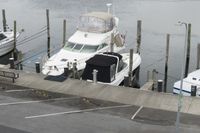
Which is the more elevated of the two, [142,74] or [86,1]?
[86,1]

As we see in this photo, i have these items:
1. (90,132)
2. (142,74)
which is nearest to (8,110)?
(90,132)

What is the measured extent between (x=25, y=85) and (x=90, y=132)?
7.27 metres

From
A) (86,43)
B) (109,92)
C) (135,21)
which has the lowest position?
(109,92)

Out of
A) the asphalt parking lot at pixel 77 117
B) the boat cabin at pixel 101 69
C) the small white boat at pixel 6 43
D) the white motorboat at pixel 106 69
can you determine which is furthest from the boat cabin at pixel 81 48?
the asphalt parking lot at pixel 77 117

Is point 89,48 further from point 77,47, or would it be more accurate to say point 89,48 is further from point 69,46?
point 69,46

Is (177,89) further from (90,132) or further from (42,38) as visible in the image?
(42,38)

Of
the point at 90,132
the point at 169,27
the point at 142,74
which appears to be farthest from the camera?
the point at 169,27

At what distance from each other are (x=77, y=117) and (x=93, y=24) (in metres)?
16.8

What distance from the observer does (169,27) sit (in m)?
53.0

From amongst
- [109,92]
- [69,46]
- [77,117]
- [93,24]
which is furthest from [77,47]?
[77,117]

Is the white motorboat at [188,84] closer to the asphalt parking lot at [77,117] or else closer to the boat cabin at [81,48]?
the asphalt parking lot at [77,117]

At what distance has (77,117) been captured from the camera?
20.7 metres

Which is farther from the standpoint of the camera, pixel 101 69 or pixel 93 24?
pixel 93 24

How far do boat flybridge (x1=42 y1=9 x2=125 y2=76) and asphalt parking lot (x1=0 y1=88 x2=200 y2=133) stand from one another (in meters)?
6.79
